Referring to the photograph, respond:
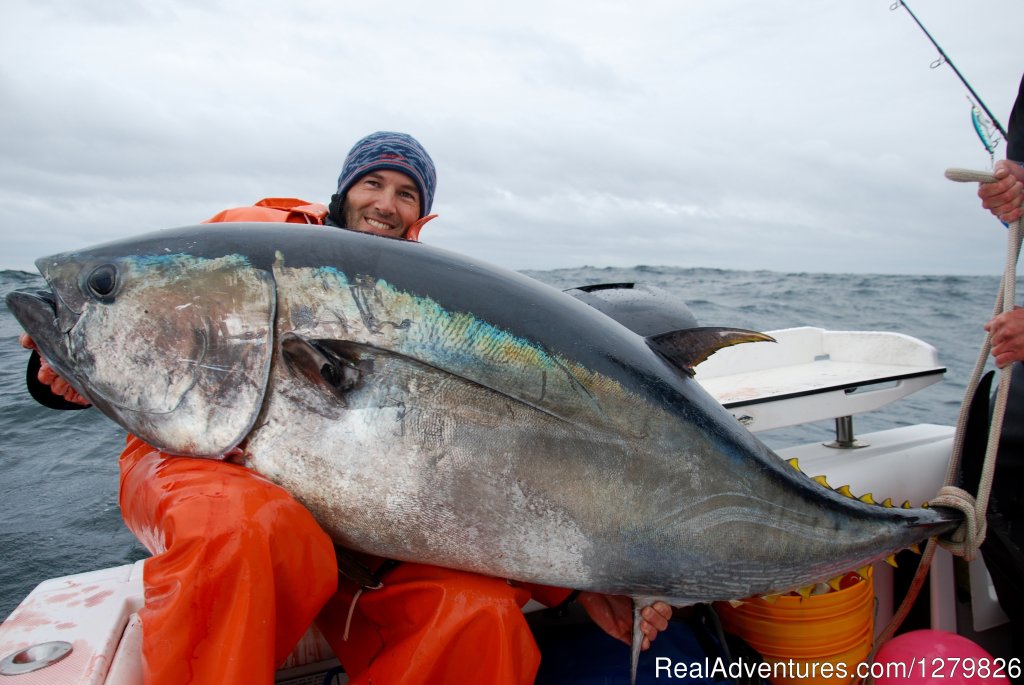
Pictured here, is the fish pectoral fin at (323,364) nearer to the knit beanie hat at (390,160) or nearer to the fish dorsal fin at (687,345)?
the fish dorsal fin at (687,345)

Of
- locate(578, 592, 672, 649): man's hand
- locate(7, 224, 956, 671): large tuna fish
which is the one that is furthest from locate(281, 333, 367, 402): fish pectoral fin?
locate(578, 592, 672, 649): man's hand

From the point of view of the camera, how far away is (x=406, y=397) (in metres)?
1.60

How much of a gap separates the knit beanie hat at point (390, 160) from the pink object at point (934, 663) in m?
2.84

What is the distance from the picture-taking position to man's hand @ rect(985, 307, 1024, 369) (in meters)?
2.42

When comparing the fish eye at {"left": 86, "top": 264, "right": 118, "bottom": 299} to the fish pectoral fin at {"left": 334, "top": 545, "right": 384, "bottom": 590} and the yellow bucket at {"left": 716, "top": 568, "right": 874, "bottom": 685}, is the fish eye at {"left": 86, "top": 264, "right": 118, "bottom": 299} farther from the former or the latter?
the yellow bucket at {"left": 716, "top": 568, "right": 874, "bottom": 685}

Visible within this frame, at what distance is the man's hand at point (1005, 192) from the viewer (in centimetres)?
237

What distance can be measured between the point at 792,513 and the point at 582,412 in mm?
747

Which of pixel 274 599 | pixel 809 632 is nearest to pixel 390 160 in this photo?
pixel 274 599

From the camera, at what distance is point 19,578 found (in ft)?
13.3

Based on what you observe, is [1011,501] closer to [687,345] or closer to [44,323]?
[687,345]

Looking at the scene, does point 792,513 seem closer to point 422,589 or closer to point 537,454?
point 537,454

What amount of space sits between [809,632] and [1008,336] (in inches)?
54.0

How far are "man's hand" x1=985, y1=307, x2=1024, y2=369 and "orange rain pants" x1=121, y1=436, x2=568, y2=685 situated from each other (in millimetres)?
1994

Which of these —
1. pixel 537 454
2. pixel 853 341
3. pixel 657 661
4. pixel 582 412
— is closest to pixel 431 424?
pixel 537 454
